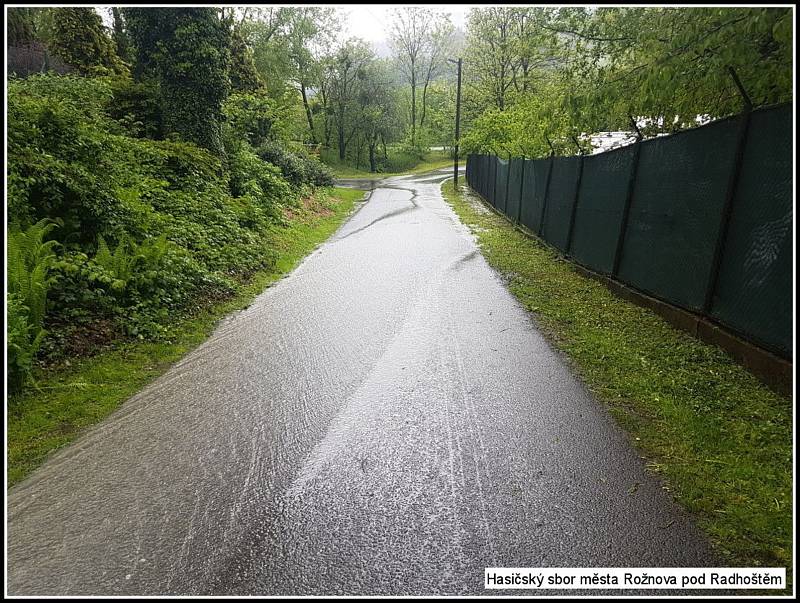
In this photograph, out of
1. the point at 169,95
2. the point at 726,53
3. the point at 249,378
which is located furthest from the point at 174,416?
the point at 169,95

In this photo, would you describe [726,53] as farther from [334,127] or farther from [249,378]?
[334,127]

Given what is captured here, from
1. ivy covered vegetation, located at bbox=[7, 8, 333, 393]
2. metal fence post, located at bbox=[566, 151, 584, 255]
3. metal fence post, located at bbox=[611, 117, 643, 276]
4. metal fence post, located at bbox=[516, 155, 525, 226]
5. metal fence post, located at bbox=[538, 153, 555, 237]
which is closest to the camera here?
ivy covered vegetation, located at bbox=[7, 8, 333, 393]

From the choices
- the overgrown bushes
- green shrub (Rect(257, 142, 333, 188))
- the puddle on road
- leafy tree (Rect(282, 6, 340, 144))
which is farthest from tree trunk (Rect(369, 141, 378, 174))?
the overgrown bushes

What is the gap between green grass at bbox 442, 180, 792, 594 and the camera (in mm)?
2656

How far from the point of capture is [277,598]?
2.28m

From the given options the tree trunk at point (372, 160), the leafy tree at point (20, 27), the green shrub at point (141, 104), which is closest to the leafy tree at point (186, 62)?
the green shrub at point (141, 104)

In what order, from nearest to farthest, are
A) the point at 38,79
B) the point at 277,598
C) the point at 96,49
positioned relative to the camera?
1. the point at 277,598
2. the point at 38,79
3. the point at 96,49

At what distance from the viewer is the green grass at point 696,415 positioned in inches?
105

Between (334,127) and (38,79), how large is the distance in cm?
4764

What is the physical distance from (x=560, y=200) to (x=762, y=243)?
6.92 meters

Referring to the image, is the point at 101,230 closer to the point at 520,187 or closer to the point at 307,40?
the point at 520,187

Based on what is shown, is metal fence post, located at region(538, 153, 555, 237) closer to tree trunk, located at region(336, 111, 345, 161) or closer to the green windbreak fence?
the green windbreak fence
